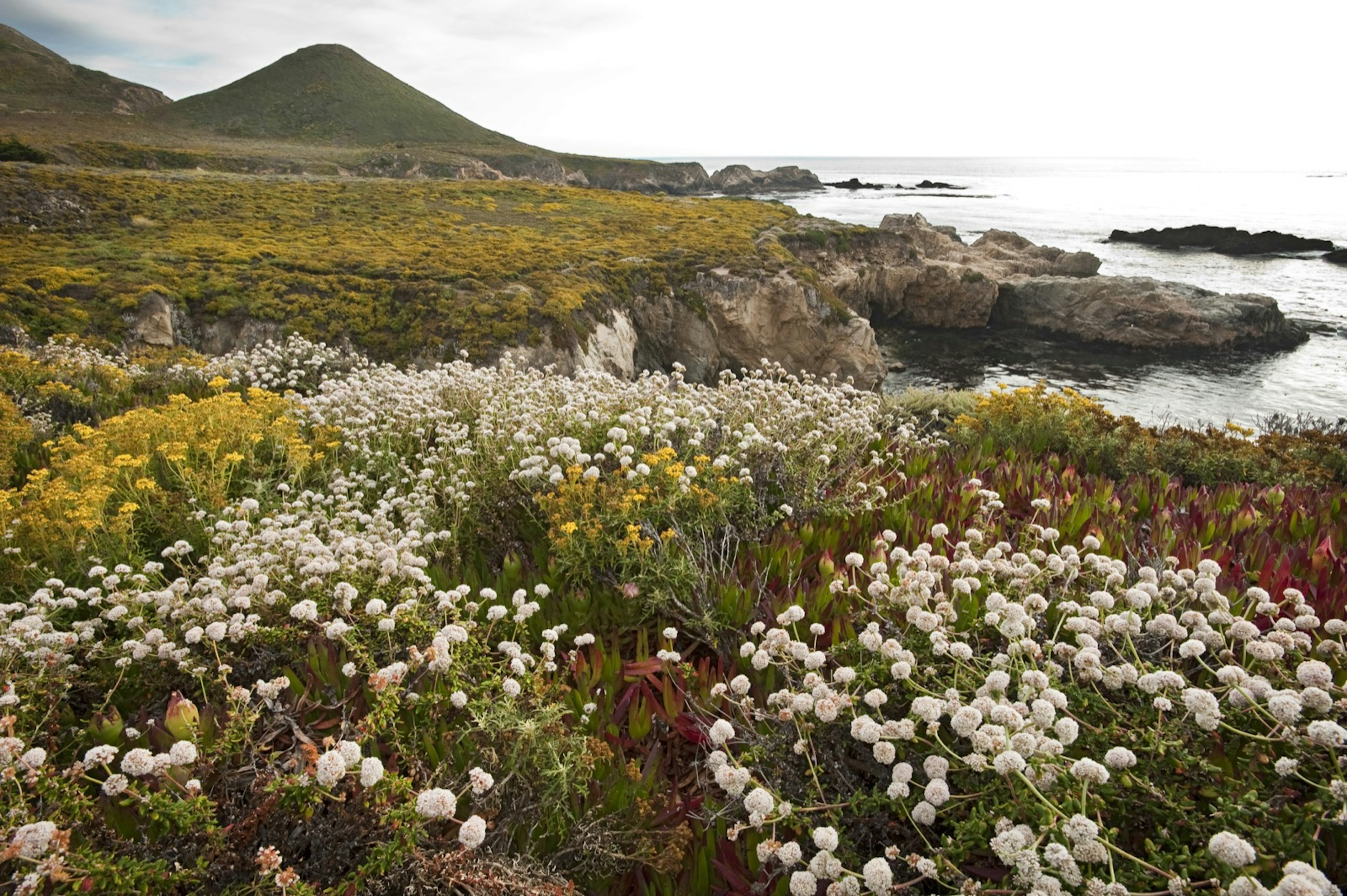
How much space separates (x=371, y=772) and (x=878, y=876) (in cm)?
137

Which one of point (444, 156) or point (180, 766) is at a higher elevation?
point (444, 156)

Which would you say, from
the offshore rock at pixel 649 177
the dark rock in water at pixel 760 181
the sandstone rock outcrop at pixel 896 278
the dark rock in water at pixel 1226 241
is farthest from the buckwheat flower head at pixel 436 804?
the dark rock in water at pixel 760 181

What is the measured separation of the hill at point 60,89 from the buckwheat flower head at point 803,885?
86.1m

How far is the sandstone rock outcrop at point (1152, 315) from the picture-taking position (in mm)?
27219

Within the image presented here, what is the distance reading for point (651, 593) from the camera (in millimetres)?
3834

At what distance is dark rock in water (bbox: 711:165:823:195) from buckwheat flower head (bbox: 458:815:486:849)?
107867 millimetres

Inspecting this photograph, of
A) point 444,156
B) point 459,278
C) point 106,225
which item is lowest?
point 459,278

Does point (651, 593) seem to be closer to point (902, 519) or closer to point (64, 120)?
point (902, 519)

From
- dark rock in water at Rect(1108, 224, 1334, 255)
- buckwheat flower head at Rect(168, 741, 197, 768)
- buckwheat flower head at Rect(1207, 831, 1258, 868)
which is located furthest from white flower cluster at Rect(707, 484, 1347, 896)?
dark rock in water at Rect(1108, 224, 1334, 255)

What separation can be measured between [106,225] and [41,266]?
5959mm

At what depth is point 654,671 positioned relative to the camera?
134 inches

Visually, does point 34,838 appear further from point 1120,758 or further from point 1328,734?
point 1328,734

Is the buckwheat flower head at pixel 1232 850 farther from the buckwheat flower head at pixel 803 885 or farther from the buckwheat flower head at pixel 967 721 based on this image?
the buckwheat flower head at pixel 803 885

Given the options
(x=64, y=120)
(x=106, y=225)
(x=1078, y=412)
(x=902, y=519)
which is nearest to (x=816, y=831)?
(x=902, y=519)
